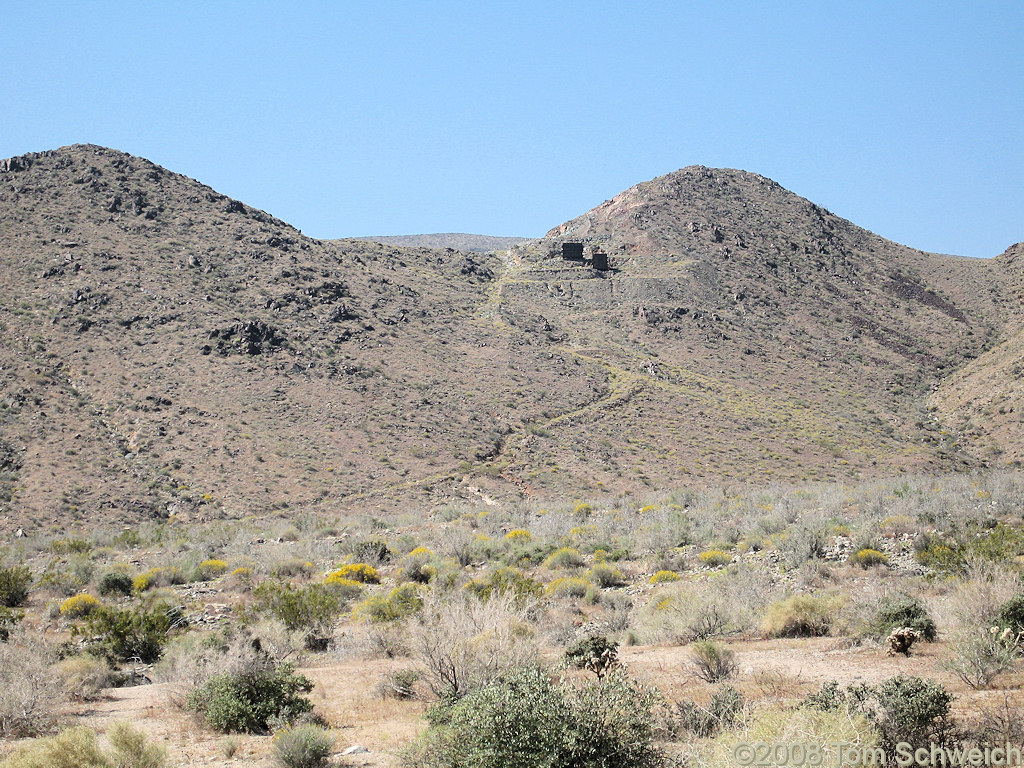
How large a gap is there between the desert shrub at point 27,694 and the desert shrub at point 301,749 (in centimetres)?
307

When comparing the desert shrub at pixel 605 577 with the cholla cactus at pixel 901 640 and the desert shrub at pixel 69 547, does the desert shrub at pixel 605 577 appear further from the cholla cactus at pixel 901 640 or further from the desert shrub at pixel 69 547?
the desert shrub at pixel 69 547

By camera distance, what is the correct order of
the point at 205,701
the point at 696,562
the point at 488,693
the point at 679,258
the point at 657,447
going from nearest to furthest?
the point at 488,693 → the point at 205,701 → the point at 696,562 → the point at 657,447 → the point at 679,258

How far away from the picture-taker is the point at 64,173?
6394 cm

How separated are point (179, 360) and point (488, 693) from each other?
151 ft

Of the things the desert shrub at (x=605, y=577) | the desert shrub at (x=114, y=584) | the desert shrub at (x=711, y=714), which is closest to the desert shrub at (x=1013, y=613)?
the desert shrub at (x=711, y=714)

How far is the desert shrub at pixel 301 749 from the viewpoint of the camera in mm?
7094

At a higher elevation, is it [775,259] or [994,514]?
[775,259]

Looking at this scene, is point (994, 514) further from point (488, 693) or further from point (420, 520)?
point (420, 520)

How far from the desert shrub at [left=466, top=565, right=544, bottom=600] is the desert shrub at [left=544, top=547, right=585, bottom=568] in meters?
2.17

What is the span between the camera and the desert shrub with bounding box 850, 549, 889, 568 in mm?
15320

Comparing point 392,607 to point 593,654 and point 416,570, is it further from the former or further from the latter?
point 593,654

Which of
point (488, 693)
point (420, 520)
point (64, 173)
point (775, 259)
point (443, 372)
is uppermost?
point (64, 173)

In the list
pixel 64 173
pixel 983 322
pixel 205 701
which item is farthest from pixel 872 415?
pixel 64 173

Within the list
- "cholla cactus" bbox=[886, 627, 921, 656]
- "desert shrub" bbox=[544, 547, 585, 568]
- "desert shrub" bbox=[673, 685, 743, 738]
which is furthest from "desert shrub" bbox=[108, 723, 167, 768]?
"desert shrub" bbox=[544, 547, 585, 568]
